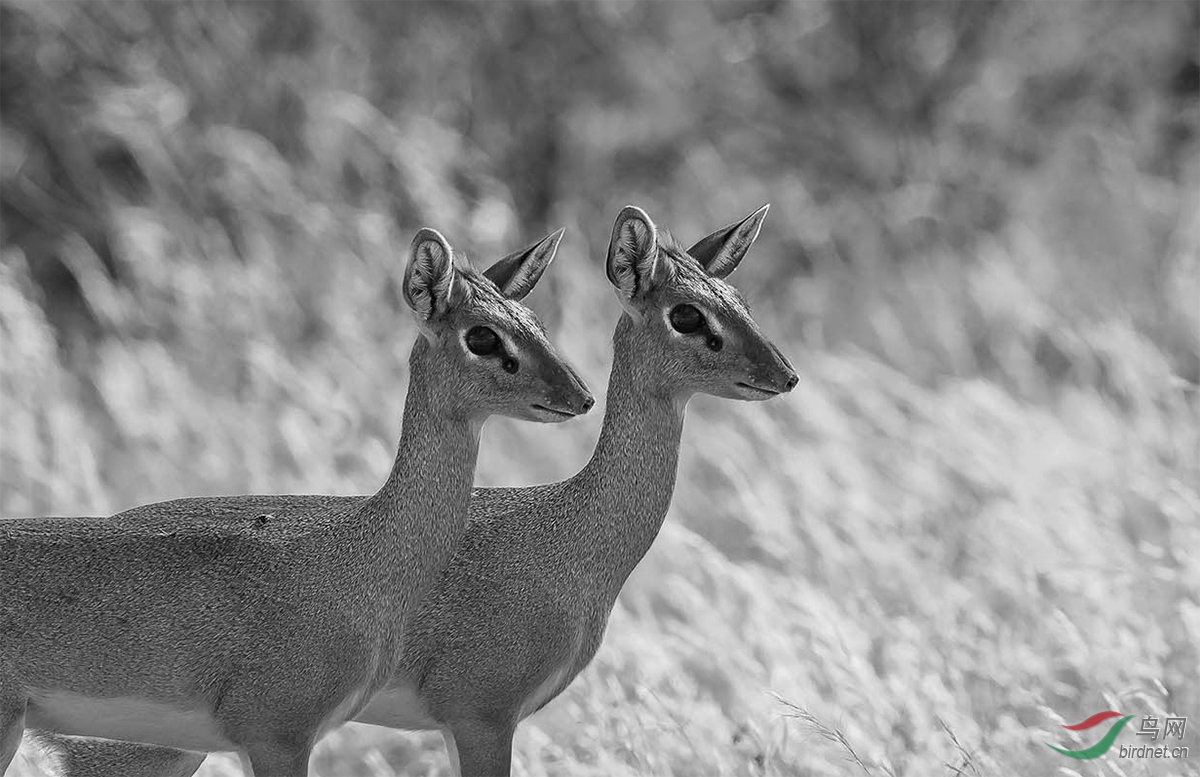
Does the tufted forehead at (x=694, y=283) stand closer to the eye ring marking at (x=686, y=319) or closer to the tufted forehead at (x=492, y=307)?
the eye ring marking at (x=686, y=319)

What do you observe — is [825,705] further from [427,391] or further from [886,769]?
[427,391]

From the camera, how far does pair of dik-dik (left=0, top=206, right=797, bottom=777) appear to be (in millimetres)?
4449

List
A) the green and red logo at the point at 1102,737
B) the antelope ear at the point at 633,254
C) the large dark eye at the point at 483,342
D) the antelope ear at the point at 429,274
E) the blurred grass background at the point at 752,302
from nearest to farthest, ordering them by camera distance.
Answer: the antelope ear at the point at 429,274, the large dark eye at the point at 483,342, the antelope ear at the point at 633,254, the green and red logo at the point at 1102,737, the blurred grass background at the point at 752,302

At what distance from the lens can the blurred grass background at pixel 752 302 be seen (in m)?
6.94

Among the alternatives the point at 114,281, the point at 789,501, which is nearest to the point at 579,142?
the point at 114,281

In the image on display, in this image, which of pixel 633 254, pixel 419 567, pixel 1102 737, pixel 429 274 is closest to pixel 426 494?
pixel 419 567

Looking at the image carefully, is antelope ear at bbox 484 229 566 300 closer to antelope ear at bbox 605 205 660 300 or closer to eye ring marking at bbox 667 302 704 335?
antelope ear at bbox 605 205 660 300

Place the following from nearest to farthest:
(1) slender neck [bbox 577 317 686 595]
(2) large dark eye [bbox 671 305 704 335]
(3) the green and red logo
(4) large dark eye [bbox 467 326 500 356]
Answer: (4) large dark eye [bbox 467 326 500 356] → (2) large dark eye [bbox 671 305 704 335] → (1) slender neck [bbox 577 317 686 595] → (3) the green and red logo

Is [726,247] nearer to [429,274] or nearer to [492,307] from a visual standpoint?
[492,307]

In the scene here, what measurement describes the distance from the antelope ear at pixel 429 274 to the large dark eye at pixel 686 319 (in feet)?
1.94

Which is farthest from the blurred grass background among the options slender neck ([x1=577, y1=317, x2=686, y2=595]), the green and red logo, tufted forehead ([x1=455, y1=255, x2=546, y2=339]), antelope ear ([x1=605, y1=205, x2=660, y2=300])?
tufted forehead ([x1=455, y1=255, x2=546, y2=339])

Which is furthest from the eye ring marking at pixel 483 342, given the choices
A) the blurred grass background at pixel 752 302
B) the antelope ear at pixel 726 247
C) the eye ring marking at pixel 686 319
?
the blurred grass background at pixel 752 302

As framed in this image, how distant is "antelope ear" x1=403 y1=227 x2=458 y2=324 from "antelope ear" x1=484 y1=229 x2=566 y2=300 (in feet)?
0.67

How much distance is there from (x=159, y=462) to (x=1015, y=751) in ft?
17.0
